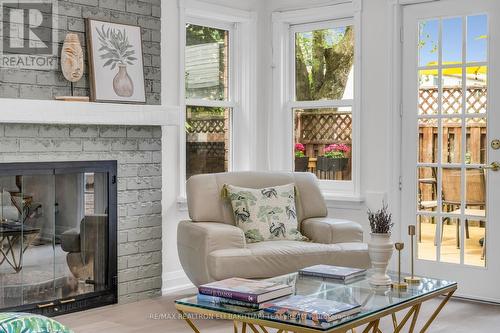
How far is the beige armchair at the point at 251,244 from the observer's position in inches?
169

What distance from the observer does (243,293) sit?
2.82 meters

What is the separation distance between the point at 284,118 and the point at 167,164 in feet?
4.01

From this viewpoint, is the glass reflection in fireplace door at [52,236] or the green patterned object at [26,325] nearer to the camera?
the green patterned object at [26,325]

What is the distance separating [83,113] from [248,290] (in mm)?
1951

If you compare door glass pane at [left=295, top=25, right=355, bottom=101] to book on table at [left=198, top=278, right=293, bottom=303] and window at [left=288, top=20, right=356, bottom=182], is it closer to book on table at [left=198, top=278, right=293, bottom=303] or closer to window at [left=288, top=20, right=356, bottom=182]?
window at [left=288, top=20, right=356, bottom=182]

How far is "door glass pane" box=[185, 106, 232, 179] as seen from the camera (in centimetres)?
551

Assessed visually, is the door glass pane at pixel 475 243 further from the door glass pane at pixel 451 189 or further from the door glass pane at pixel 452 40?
the door glass pane at pixel 452 40

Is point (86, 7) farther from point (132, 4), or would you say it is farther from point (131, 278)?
point (131, 278)

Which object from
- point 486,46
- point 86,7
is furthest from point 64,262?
point 486,46

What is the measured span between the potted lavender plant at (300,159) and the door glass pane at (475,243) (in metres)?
1.48

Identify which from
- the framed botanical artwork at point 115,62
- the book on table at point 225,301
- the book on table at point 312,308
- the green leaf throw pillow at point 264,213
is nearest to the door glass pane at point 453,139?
the green leaf throw pillow at point 264,213

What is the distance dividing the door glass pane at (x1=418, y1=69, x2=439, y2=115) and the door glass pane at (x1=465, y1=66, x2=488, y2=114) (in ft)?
0.77

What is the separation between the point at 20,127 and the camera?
13.8 feet

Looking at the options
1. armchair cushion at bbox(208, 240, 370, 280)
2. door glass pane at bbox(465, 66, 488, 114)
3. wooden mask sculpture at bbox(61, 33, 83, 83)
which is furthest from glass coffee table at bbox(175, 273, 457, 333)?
wooden mask sculpture at bbox(61, 33, 83, 83)
